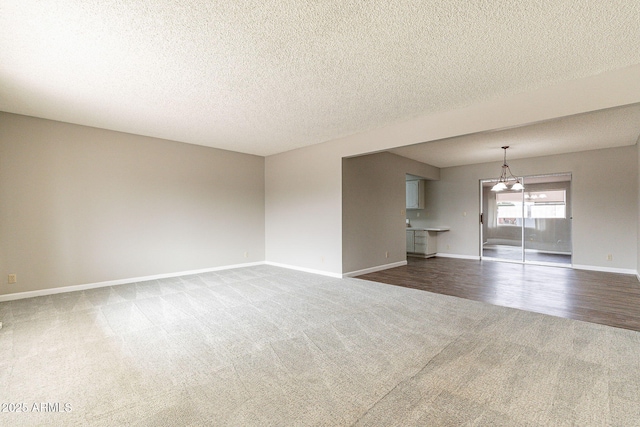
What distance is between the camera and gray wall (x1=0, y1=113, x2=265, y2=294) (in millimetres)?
4117

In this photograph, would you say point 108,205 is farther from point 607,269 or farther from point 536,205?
point 607,269

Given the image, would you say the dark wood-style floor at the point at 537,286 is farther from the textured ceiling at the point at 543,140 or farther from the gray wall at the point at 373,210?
the textured ceiling at the point at 543,140

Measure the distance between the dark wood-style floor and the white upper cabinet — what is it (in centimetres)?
235

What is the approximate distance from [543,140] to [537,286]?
Answer: 9.00 ft

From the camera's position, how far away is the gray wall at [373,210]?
217 inches

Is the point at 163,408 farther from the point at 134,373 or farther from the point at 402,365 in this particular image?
the point at 402,365

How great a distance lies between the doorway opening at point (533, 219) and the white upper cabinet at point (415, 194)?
1.61 metres

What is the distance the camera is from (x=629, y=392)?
1.90 metres

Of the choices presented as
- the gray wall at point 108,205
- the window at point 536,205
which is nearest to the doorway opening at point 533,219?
the window at point 536,205

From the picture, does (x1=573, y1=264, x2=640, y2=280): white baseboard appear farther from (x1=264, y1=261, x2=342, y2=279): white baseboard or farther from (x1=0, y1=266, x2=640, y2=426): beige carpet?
(x1=264, y1=261, x2=342, y2=279): white baseboard

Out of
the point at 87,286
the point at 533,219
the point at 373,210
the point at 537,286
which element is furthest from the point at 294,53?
the point at 533,219

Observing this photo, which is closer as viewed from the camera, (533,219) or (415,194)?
(533,219)

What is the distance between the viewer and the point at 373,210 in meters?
6.11

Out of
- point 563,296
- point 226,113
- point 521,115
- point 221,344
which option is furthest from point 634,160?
point 221,344
